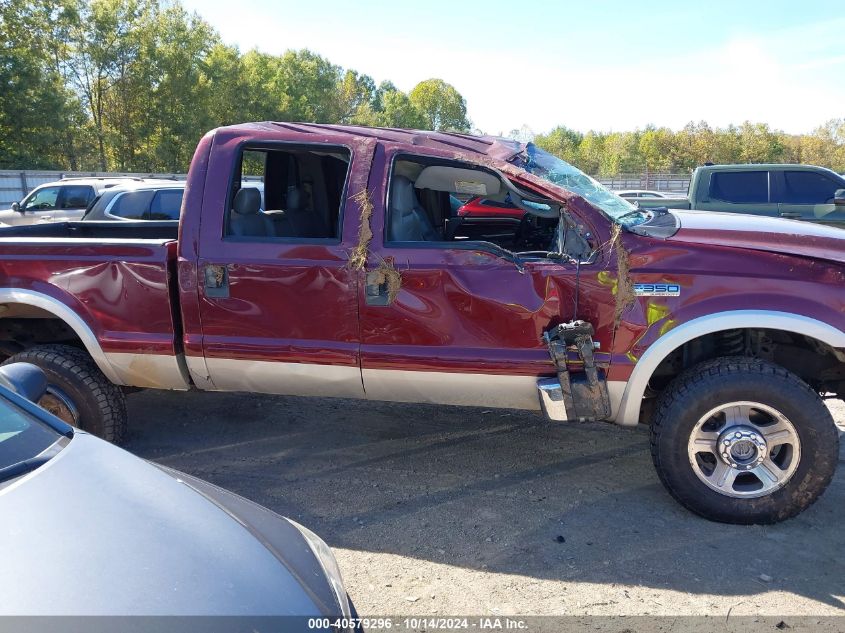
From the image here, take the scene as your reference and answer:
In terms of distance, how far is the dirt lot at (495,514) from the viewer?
9.84ft

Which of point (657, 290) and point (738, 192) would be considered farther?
point (738, 192)

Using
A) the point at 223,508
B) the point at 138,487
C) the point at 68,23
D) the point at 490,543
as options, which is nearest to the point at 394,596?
the point at 490,543

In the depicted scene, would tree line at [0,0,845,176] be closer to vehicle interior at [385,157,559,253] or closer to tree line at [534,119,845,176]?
tree line at [534,119,845,176]

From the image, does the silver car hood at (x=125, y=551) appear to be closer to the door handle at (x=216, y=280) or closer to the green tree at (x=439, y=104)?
the door handle at (x=216, y=280)

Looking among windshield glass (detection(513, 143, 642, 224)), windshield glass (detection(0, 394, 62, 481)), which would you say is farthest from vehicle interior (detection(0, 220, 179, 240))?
windshield glass (detection(0, 394, 62, 481))

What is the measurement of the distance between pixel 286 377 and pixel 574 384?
5.48ft

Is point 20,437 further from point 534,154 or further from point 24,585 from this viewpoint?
point 534,154

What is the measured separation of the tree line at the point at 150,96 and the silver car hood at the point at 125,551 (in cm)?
3335

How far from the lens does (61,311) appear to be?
414cm

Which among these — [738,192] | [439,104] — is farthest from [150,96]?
[439,104]

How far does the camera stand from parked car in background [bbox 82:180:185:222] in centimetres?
1020

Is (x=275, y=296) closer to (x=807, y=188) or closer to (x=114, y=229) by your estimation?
(x=114, y=229)

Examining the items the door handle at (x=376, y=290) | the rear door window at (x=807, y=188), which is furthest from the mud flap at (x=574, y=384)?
the rear door window at (x=807, y=188)

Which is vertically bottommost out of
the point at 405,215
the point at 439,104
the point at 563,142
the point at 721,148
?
the point at 405,215
